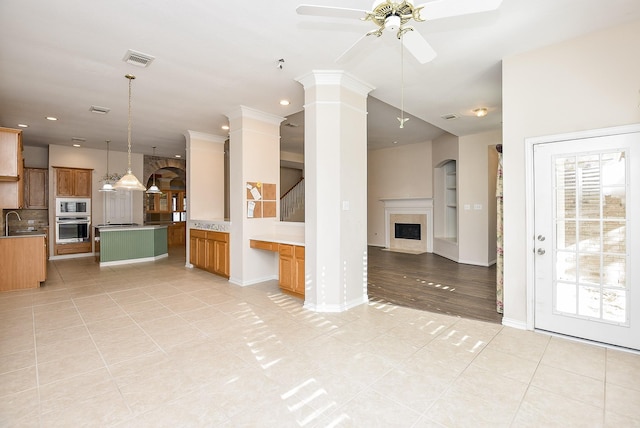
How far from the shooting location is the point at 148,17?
277cm

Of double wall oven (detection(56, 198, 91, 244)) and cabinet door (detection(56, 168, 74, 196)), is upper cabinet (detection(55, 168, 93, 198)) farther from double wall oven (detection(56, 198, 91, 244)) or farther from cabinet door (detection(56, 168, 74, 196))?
double wall oven (detection(56, 198, 91, 244))

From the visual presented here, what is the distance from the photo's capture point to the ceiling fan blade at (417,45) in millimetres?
2354

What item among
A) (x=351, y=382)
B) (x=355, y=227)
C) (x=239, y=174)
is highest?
(x=239, y=174)

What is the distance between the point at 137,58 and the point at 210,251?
3.68 m

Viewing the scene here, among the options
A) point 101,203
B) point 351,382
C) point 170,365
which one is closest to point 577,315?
point 351,382

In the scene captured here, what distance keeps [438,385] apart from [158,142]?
26.7 feet

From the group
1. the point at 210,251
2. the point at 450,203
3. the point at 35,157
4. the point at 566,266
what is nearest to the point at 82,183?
the point at 35,157

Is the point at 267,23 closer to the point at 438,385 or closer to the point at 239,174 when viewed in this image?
the point at 239,174

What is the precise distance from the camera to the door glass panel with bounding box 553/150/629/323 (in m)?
2.89

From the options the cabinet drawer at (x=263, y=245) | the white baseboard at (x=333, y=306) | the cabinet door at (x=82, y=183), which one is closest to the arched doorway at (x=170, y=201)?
the cabinet door at (x=82, y=183)

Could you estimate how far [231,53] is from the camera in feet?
11.2

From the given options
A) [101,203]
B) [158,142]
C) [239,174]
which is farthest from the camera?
[101,203]

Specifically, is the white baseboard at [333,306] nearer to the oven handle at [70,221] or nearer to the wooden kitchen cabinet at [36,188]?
the oven handle at [70,221]

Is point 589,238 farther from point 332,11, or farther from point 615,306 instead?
point 332,11
